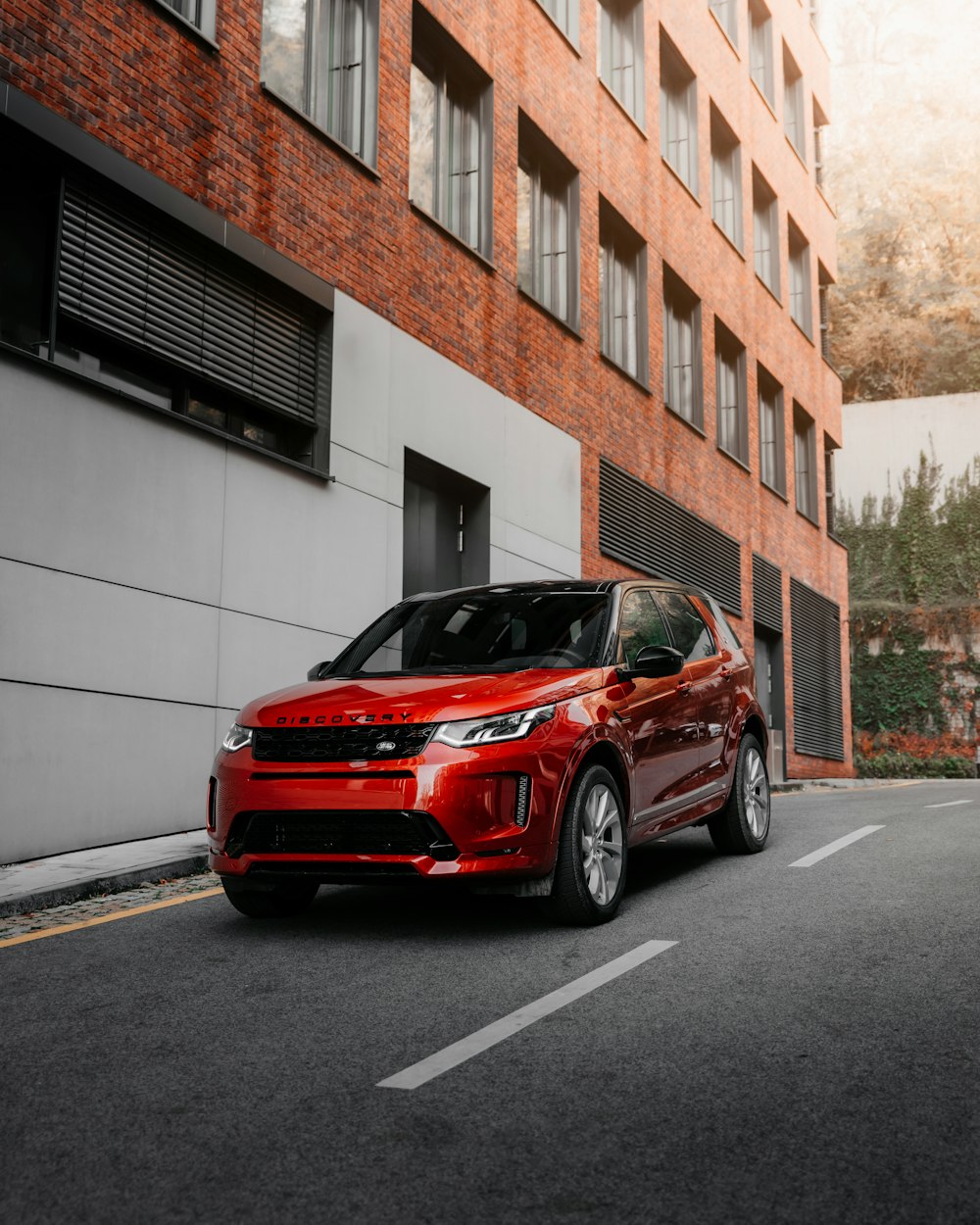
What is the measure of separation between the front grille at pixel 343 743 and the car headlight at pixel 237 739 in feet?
0.47

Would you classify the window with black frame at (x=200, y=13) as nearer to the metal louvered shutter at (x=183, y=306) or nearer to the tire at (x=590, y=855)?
the metal louvered shutter at (x=183, y=306)

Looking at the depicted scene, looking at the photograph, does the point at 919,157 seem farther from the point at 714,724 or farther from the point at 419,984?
the point at 419,984

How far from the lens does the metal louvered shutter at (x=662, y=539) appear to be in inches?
749

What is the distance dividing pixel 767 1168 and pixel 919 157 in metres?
53.3

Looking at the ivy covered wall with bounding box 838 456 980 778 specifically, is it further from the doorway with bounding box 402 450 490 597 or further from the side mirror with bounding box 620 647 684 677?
the side mirror with bounding box 620 647 684 677

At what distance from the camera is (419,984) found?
5.18 meters

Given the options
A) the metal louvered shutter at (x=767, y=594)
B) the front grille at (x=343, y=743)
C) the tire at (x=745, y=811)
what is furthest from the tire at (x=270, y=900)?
the metal louvered shutter at (x=767, y=594)

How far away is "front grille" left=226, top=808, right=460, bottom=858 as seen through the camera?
571cm

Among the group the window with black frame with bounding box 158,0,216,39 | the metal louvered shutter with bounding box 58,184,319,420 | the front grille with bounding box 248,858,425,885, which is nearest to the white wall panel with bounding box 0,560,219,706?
the metal louvered shutter with bounding box 58,184,319,420

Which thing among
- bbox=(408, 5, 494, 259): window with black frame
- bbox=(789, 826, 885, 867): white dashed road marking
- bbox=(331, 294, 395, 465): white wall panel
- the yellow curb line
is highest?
bbox=(408, 5, 494, 259): window with black frame

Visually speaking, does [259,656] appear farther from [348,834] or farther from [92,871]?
[348,834]

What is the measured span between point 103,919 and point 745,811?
4.25 m

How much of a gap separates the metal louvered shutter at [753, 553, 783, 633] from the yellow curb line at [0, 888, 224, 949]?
19.3 metres

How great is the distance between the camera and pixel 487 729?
5.87 metres
